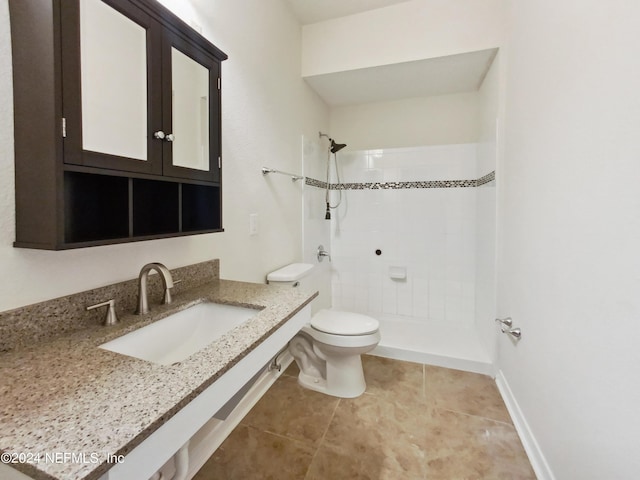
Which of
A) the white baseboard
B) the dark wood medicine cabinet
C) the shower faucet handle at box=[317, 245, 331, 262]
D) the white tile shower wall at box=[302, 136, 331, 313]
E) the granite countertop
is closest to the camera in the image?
the granite countertop

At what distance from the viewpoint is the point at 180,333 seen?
1047 millimetres

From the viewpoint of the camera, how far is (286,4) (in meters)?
2.07

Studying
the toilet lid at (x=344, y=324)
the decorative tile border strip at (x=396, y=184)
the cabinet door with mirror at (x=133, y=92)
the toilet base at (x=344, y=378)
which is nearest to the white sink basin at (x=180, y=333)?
the cabinet door with mirror at (x=133, y=92)

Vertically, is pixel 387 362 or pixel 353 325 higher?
pixel 353 325

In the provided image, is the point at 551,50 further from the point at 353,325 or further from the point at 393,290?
the point at 393,290

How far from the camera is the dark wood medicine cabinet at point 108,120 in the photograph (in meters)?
0.71

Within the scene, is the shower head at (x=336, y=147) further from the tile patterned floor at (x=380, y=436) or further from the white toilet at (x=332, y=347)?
the tile patterned floor at (x=380, y=436)

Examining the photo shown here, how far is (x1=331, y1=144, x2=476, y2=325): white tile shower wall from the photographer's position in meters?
2.67

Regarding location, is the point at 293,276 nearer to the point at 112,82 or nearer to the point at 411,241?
the point at 112,82

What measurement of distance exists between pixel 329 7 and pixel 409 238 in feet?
6.61

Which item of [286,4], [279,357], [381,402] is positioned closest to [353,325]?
[381,402]

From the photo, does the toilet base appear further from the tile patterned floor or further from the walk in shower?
the walk in shower

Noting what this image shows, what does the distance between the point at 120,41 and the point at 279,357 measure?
187 cm

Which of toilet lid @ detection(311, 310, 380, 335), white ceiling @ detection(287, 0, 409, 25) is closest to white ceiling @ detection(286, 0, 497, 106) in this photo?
white ceiling @ detection(287, 0, 409, 25)
